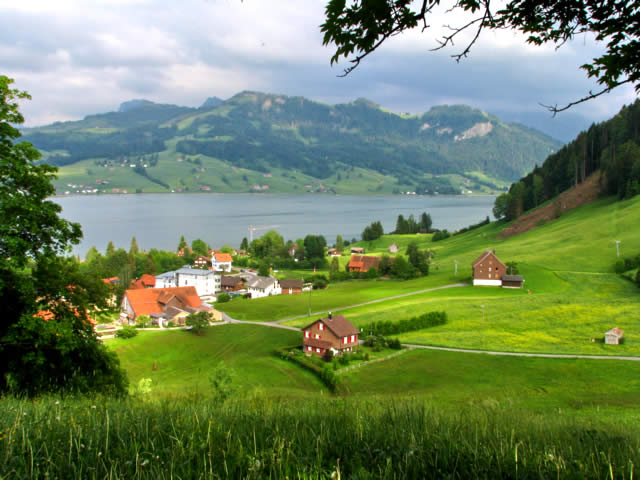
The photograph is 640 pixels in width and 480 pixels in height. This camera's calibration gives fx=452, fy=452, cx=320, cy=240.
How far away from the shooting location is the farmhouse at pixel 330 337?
38094mm

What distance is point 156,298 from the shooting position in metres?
66.6

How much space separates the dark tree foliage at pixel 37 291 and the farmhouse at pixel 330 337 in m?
26.5

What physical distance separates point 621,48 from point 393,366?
2950cm

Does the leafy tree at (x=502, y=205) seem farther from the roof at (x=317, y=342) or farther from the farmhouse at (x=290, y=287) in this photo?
the roof at (x=317, y=342)

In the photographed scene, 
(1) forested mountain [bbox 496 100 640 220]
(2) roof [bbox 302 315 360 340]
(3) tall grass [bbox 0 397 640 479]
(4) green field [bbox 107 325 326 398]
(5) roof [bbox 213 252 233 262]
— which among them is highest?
(1) forested mountain [bbox 496 100 640 220]

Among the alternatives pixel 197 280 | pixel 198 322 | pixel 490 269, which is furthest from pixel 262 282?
pixel 490 269

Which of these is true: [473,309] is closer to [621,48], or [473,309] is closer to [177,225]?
[621,48]

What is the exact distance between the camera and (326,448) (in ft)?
12.7

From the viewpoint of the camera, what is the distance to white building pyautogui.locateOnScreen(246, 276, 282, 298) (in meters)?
80.4

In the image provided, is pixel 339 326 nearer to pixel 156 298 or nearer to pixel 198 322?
pixel 198 322

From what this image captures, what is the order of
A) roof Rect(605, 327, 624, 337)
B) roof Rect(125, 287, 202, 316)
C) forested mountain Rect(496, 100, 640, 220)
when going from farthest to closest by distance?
forested mountain Rect(496, 100, 640, 220) < roof Rect(125, 287, 202, 316) < roof Rect(605, 327, 624, 337)

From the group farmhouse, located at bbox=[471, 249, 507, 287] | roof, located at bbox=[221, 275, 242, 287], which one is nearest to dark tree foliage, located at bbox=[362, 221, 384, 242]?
roof, located at bbox=[221, 275, 242, 287]

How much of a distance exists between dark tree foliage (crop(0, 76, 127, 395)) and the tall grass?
21.7 feet

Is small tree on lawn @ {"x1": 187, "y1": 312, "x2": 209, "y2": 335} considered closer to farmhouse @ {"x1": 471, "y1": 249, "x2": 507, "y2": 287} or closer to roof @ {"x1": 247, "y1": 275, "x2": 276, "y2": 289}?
roof @ {"x1": 247, "y1": 275, "x2": 276, "y2": 289}
